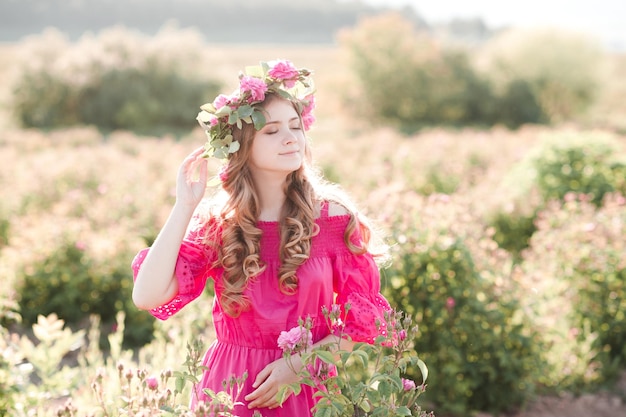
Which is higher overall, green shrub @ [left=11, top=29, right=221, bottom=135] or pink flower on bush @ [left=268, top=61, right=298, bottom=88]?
pink flower on bush @ [left=268, top=61, right=298, bottom=88]

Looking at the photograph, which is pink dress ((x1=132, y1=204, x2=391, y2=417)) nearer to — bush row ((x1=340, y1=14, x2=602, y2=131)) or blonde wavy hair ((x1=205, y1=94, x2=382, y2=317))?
blonde wavy hair ((x1=205, y1=94, x2=382, y2=317))

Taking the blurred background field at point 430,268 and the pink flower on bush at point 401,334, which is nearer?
the pink flower on bush at point 401,334

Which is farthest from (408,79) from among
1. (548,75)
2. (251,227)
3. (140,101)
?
(251,227)

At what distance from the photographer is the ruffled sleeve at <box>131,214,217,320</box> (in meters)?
2.01

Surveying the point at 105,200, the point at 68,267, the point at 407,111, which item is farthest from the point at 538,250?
the point at 407,111

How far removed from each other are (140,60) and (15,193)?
23.3 m

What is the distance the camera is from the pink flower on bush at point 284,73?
6.84 ft

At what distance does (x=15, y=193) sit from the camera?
717cm

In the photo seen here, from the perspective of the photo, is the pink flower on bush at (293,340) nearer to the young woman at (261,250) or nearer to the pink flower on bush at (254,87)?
the young woman at (261,250)

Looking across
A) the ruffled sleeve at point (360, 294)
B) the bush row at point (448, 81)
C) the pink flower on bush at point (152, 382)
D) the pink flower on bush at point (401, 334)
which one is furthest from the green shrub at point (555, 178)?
the bush row at point (448, 81)

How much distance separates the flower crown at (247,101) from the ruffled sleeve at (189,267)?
27 centimetres

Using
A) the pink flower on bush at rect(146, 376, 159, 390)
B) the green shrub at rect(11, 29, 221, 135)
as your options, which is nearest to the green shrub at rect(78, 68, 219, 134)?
the green shrub at rect(11, 29, 221, 135)

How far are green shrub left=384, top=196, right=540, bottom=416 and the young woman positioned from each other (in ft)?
5.18

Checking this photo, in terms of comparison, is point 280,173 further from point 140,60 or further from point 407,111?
point 140,60
